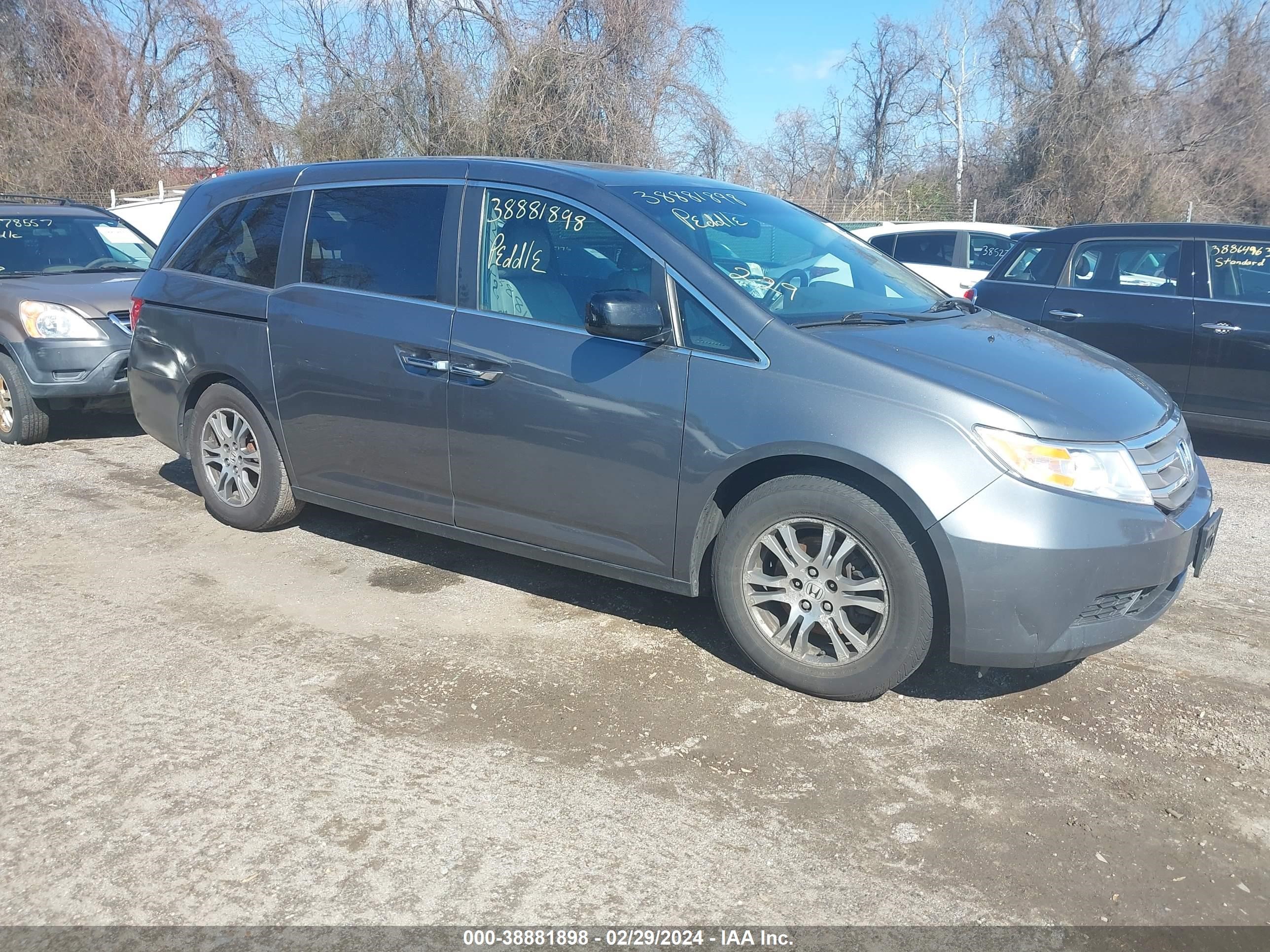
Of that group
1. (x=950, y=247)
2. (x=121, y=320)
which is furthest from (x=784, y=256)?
(x=950, y=247)

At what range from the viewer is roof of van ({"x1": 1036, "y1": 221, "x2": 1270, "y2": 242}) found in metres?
7.66

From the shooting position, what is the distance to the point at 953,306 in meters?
4.75

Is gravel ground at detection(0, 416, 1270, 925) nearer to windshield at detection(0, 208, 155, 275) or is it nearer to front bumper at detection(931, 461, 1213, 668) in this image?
front bumper at detection(931, 461, 1213, 668)

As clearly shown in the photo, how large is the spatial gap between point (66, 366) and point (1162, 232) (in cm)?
784

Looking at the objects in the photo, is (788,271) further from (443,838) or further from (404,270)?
(443,838)

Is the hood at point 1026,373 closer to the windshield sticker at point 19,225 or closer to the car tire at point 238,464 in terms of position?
the car tire at point 238,464

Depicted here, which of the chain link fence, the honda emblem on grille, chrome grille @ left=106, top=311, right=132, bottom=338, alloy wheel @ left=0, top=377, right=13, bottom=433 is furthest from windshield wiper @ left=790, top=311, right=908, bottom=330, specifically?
the chain link fence

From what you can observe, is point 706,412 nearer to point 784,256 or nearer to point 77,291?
point 784,256

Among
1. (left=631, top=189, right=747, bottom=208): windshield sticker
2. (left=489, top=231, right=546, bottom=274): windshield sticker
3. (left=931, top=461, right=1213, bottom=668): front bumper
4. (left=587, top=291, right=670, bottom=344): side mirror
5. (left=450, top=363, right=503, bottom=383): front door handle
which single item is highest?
(left=631, top=189, right=747, bottom=208): windshield sticker

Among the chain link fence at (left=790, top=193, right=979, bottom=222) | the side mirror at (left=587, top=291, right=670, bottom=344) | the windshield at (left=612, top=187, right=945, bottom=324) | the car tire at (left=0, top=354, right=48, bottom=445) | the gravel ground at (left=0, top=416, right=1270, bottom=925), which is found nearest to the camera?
the gravel ground at (left=0, top=416, right=1270, bottom=925)

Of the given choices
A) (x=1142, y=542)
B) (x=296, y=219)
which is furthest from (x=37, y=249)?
(x=1142, y=542)

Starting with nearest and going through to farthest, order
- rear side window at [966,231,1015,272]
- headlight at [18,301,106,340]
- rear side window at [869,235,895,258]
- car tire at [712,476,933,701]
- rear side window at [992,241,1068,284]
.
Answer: car tire at [712,476,933,701] < headlight at [18,301,106,340] < rear side window at [992,241,1068,284] < rear side window at [966,231,1015,272] < rear side window at [869,235,895,258]

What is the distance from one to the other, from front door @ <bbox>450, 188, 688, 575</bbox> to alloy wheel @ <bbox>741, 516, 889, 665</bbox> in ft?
1.33

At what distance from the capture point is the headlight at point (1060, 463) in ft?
11.3
